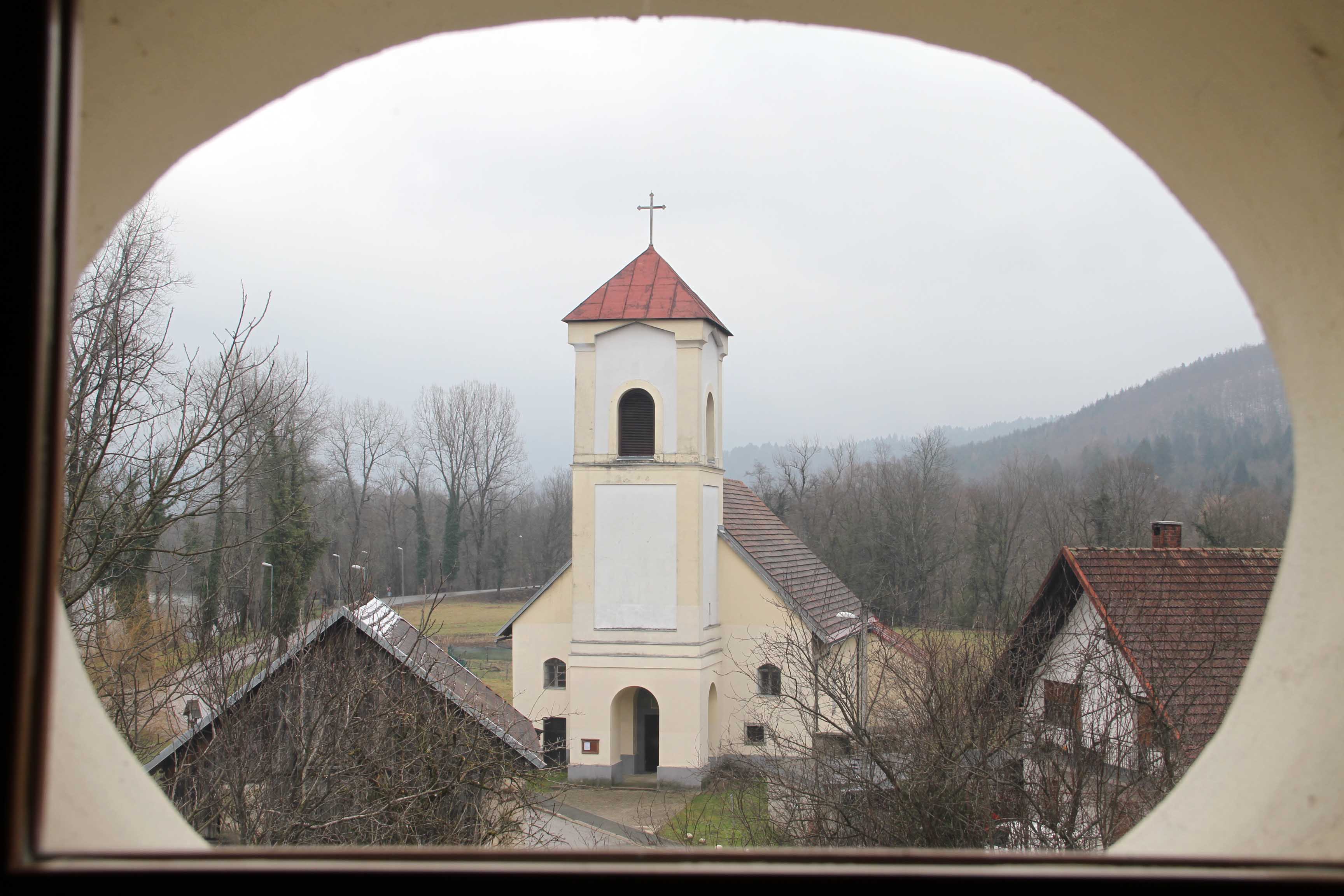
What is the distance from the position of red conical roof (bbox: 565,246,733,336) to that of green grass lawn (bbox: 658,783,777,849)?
9277mm

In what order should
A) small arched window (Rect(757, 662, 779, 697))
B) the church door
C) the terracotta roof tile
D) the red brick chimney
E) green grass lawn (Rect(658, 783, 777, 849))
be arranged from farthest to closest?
the church door → small arched window (Rect(757, 662, 779, 697)) → the red brick chimney → green grass lawn (Rect(658, 783, 777, 849)) → the terracotta roof tile

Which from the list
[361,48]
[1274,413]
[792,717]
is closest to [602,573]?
[792,717]

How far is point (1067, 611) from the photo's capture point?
12.6 metres

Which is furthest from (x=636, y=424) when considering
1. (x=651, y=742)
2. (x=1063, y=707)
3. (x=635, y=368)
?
(x=1063, y=707)

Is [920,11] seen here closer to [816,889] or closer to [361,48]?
[361,48]

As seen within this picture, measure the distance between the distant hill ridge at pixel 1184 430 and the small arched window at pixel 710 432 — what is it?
56.5 metres

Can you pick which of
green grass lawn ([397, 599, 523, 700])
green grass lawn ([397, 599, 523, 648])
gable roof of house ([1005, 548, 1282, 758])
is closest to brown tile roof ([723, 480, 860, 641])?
green grass lawn ([397, 599, 523, 700])

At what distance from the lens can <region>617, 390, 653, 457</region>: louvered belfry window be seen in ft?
66.5

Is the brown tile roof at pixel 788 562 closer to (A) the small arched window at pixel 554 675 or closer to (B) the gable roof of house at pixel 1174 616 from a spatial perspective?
(A) the small arched window at pixel 554 675

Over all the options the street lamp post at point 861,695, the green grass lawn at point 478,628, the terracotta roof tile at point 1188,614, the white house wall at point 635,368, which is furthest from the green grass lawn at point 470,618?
→ the terracotta roof tile at point 1188,614

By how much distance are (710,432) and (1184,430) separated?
3697 inches

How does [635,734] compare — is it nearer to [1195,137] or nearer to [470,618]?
[1195,137]

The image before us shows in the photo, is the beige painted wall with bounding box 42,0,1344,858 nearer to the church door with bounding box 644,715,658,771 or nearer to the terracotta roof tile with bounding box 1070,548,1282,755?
the terracotta roof tile with bounding box 1070,548,1282,755

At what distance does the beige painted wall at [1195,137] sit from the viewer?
151 cm
